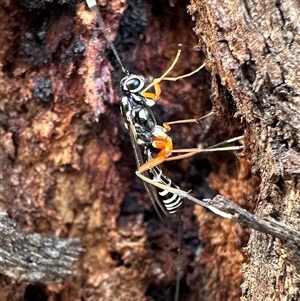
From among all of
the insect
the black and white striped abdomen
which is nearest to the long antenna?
the insect

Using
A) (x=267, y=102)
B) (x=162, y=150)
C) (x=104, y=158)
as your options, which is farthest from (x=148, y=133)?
(x=267, y=102)

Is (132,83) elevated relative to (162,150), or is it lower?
elevated

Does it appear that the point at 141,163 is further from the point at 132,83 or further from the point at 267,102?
the point at 267,102

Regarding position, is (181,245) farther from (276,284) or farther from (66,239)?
(276,284)

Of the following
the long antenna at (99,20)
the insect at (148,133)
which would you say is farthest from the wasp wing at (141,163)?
the long antenna at (99,20)

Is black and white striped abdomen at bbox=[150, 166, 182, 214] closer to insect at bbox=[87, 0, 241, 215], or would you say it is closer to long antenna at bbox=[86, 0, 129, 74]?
insect at bbox=[87, 0, 241, 215]

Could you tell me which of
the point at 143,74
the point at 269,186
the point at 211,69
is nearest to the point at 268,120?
the point at 269,186
